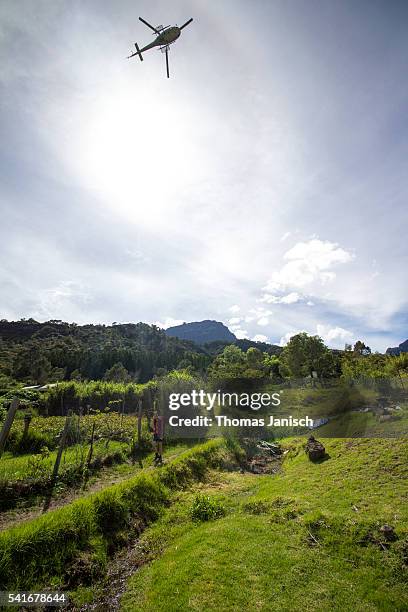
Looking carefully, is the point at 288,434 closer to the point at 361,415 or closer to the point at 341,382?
the point at 341,382

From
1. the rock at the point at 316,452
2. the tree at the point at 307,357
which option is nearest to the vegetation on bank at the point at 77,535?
the rock at the point at 316,452

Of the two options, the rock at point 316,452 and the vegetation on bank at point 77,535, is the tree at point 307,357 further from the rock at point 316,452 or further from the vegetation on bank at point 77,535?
the vegetation on bank at point 77,535

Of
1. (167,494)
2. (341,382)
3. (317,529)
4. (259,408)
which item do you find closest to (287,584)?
(317,529)

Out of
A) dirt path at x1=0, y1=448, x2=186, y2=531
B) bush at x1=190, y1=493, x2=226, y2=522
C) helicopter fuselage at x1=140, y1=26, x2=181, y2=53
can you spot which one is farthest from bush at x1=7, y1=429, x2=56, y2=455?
helicopter fuselage at x1=140, y1=26, x2=181, y2=53

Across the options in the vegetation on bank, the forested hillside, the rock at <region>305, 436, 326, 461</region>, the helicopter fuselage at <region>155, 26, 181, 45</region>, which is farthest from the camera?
the forested hillside

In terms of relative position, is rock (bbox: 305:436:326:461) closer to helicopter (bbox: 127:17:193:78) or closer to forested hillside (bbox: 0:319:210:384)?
helicopter (bbox: 127:17:193:78)

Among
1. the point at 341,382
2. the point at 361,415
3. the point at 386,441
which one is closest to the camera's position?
the point at 386,441

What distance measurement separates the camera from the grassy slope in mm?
6148

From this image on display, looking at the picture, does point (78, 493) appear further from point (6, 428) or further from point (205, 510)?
point (205, 510)

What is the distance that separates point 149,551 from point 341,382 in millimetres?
24796

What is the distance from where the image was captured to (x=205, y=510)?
10969mm

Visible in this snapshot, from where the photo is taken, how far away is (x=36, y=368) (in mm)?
67875

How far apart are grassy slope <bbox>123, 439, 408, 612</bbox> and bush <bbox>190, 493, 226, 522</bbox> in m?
0.30

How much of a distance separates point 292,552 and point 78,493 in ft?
25.7
